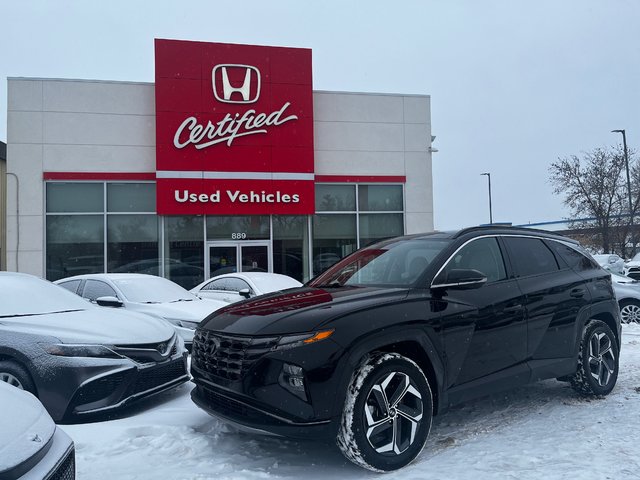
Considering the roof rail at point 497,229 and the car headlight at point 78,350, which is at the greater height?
the roof rail at point 497,229

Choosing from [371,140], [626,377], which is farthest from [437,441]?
[371,140]

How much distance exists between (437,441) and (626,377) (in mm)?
3477

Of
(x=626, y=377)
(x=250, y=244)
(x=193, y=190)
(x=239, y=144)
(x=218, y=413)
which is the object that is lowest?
(x=626, y=377)

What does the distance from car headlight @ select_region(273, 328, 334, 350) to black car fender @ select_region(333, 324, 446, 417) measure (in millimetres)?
194

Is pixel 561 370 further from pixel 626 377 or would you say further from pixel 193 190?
pixel 193 190

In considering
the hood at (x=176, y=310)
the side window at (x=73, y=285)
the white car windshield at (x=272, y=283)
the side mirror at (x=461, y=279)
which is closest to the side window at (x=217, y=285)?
the white car windshield at (x=272, y=283)

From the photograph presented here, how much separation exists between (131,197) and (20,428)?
13.8 meters

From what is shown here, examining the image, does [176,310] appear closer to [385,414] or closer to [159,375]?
[159,375]

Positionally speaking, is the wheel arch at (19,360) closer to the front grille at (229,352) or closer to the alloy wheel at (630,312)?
the front grille at (229,352)

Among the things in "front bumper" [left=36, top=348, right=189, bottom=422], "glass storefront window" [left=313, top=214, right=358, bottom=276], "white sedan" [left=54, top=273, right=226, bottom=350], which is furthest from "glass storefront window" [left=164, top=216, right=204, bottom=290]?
"front bumper" [left=36, top=348, right=189, bottom=422]

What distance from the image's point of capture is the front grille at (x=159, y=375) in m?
5.05

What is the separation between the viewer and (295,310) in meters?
3.82

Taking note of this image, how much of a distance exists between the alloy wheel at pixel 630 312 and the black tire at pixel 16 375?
10.7 metres

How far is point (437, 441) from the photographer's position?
4316 millimetres
